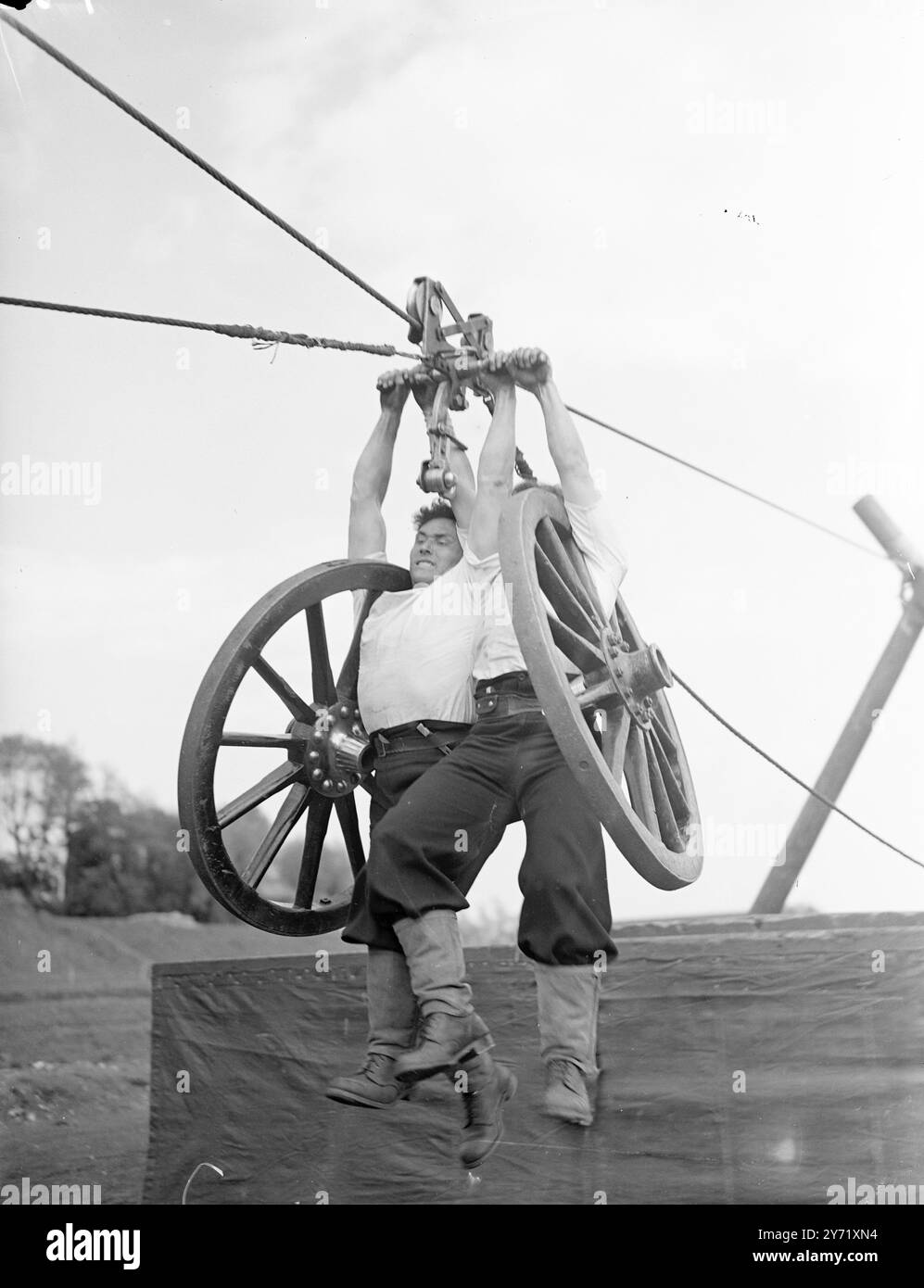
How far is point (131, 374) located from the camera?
4.52 metres

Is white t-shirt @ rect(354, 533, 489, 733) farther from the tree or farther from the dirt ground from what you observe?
the dirt ground

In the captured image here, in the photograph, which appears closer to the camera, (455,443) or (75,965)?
(455,443)

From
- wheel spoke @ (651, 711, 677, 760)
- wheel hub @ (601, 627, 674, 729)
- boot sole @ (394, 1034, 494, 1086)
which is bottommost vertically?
boot sole @ (394, 1034, 494, 1086)

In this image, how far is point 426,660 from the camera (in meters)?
3.65

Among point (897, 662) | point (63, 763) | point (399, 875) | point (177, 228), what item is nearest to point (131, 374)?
point (177, 228)

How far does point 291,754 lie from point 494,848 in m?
0.56

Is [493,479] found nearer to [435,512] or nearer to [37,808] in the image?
[435,512]

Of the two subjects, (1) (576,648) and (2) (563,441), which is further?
(2) (563,441)

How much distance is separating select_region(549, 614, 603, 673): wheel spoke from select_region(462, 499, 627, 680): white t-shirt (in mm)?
125

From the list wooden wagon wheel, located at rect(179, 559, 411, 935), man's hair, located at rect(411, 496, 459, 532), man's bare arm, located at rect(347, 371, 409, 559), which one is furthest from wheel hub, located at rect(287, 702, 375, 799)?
man's hair, located at rect(411, 496, 459, 532)

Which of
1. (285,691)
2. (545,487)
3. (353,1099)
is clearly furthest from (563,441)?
(353,1099)

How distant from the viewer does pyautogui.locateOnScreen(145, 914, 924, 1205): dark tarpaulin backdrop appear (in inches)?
147
